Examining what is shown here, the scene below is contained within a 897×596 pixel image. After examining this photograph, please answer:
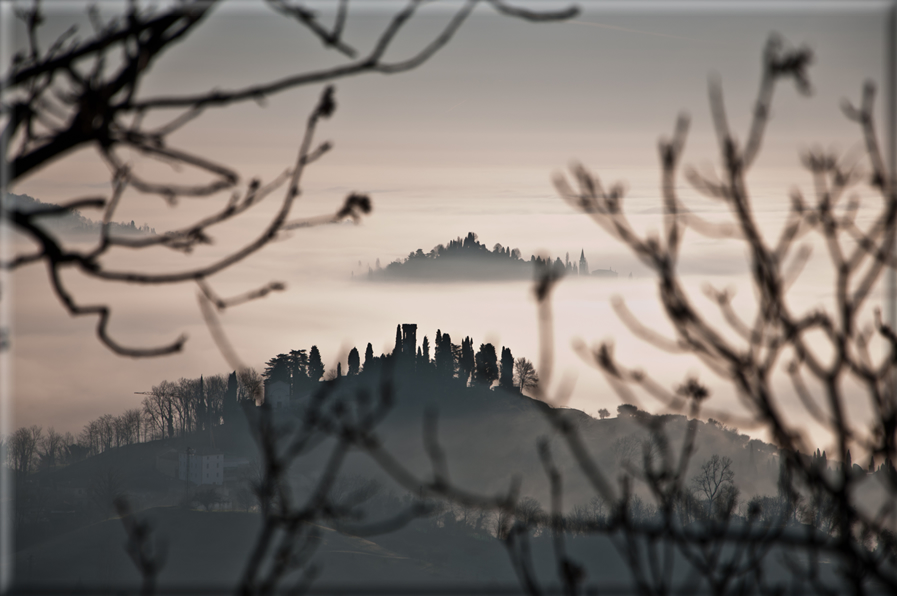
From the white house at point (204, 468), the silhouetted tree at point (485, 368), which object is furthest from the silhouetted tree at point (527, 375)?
the white house at point (204, 468)

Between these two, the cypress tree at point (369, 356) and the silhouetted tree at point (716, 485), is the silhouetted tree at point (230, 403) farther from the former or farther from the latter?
the silhouetted tree at point (716, 485)

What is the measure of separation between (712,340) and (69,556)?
106711 mm

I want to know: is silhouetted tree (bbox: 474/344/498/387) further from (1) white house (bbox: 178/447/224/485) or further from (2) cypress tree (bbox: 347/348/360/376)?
Result: (1) white house (bbox: 178/447/224/485)

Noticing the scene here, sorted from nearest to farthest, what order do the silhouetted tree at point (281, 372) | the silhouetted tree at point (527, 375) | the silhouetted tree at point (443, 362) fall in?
1. the silhouetted tree at point (527, 375)
2. the silhouetted tree at point (281, 372)
3. the silhouetted tree at point (443, 362)

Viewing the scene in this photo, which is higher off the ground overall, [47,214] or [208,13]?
[208,13]

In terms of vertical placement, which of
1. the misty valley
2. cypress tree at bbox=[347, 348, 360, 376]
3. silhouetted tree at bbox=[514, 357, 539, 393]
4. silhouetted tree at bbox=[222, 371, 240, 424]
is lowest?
the misty valley

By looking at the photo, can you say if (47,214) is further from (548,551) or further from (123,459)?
(123,459)

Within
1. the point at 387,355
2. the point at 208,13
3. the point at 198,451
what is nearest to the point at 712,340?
the point at 387,355

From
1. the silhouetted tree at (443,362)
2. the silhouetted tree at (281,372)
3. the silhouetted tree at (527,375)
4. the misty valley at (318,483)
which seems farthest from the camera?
the silhouetted tree at (443,362)

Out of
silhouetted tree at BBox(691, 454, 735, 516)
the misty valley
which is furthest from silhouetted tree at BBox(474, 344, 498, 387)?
the misty valley

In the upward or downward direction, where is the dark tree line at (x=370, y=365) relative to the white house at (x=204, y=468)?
upward

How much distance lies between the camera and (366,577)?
3410 inches

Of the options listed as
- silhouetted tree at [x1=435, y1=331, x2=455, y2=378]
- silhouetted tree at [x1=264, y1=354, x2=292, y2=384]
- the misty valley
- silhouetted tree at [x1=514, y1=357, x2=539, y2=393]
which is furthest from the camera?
silhouetted tree at [x1=435, y1=331, x2=455, y2=378]

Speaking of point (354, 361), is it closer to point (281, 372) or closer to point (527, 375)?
point (281, 372)
